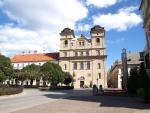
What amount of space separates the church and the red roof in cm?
674

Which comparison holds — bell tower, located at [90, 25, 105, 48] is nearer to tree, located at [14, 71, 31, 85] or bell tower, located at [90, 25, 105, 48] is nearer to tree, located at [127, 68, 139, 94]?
tree, located at [14, 71, 31, 85]

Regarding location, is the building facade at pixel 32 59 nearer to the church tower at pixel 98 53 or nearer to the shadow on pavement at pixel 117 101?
the church tower at pixel 98 53

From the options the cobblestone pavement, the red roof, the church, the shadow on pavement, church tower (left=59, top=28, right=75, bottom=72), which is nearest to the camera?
the cobblestone pavement

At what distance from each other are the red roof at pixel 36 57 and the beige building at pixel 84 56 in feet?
27.9

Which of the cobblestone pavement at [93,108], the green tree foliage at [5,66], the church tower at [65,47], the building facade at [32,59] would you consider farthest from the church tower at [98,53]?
the cobblestone pavement at [93,108]

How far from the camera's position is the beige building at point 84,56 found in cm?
9250

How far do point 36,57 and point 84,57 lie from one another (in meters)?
25.3

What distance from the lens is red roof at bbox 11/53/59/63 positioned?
106 metres

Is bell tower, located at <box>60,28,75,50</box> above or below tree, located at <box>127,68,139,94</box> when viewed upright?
above

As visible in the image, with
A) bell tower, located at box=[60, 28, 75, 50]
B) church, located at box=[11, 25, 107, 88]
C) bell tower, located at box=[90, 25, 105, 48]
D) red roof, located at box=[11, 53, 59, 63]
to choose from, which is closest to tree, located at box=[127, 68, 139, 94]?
church, located at box=[11, 25, 107, 88]

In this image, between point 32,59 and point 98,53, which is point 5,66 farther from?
point 32,59

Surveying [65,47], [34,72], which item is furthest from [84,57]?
[34,72]

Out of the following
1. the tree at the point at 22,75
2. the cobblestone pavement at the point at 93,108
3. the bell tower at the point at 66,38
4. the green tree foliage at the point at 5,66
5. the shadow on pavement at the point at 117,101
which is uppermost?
the bell tower at the point at 66,38

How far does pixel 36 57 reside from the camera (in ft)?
360
